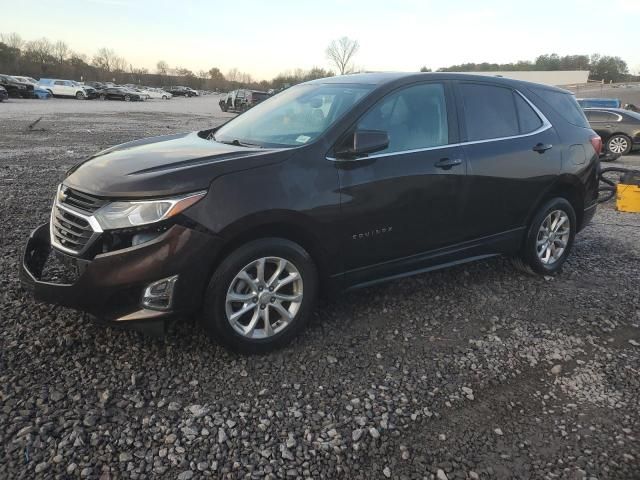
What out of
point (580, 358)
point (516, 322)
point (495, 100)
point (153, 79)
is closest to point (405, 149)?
point (495, 100)

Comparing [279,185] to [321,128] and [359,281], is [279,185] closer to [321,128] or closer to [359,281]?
[321,128]

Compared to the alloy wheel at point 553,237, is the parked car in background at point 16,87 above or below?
above

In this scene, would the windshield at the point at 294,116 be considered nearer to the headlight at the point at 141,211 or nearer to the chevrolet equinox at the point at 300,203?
the chevrolet equinox at the point at 300,203

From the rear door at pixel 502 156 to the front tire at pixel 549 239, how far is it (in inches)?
7.3

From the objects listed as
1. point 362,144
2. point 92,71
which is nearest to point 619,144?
point 362,144

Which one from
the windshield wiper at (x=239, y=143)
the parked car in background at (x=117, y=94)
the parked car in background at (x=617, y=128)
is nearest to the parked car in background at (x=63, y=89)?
the parked car in background at (x=117, y=94)

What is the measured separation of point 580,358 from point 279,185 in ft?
7.74

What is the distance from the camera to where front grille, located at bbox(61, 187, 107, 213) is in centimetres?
292

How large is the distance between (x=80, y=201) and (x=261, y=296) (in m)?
1.22

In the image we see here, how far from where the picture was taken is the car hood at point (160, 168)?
2.85m

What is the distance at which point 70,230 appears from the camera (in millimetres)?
3035

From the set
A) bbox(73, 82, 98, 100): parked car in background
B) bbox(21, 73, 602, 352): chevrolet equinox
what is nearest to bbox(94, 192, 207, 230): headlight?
bbox(21, 73, 602, 352): chevrolet equinox

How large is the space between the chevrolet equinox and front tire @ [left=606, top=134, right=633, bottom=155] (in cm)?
1301

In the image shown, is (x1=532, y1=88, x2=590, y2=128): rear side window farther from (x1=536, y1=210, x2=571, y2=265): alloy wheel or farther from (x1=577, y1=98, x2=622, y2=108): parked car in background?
(x1=577, y1=98, x2=622, y2=108): parked car in background
